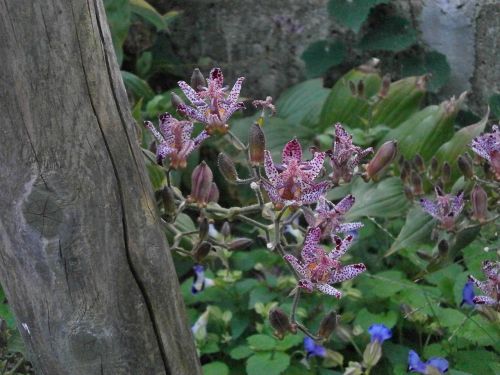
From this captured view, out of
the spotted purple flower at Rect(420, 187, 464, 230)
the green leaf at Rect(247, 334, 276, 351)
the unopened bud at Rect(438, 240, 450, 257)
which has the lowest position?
the green leaf at Rect(247, 334, 276, 351)

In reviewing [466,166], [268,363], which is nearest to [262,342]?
[268,363]

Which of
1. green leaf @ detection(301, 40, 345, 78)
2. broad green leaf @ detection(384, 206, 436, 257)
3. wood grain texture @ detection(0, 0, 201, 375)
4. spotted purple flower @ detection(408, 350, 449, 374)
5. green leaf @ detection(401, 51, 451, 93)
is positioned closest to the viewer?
wood grain texture @ detection(0, 0, 201, 375)

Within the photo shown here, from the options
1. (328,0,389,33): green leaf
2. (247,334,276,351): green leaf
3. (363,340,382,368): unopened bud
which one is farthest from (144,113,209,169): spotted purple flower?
(328,0,389,33): green leaf

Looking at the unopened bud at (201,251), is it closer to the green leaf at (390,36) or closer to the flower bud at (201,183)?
the flower bud at (201,183)

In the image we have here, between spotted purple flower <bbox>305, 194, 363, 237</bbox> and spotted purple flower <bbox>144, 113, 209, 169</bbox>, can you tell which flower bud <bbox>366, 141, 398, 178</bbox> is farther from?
spotted purple flower <bbox>144, 113, 209, 169</bbox>

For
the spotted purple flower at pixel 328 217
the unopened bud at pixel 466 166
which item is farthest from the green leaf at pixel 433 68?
the spotted purple flower at pixel 328 217

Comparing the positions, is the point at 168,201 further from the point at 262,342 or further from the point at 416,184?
the point at 416,184

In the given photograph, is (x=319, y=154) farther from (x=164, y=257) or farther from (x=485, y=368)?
(x=485, y=368)
